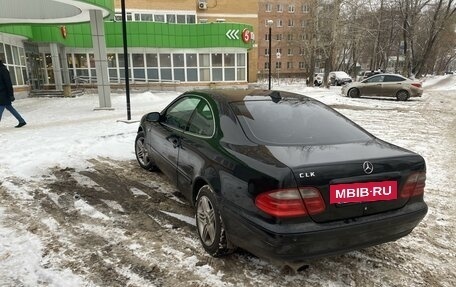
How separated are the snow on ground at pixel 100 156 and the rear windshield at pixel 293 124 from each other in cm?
113

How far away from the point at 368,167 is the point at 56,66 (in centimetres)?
2322

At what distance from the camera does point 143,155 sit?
5699 mm

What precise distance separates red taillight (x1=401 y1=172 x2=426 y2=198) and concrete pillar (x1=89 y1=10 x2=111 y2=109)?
13.6m

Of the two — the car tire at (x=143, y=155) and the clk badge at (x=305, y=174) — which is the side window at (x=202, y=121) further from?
the car tire at (x=143, y=155)

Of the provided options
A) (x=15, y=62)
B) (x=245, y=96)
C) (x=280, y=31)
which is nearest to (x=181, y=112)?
(x=245, y=96)

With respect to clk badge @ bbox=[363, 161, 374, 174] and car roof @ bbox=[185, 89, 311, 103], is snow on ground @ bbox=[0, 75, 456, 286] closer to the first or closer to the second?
clk badge @ bbox=[363, 161, 374, 174]

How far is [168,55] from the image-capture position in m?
24.6

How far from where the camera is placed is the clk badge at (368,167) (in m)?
2.56

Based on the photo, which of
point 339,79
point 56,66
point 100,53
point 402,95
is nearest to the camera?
point 100,53

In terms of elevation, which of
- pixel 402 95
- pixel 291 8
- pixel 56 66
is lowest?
pixel 402 95

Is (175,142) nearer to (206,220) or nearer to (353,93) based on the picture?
(206,220)

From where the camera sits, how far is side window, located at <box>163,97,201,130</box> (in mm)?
4095

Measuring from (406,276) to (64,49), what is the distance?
24748mm

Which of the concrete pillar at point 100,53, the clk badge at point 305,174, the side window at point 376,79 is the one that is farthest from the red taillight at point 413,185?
the side window at point 376,79
